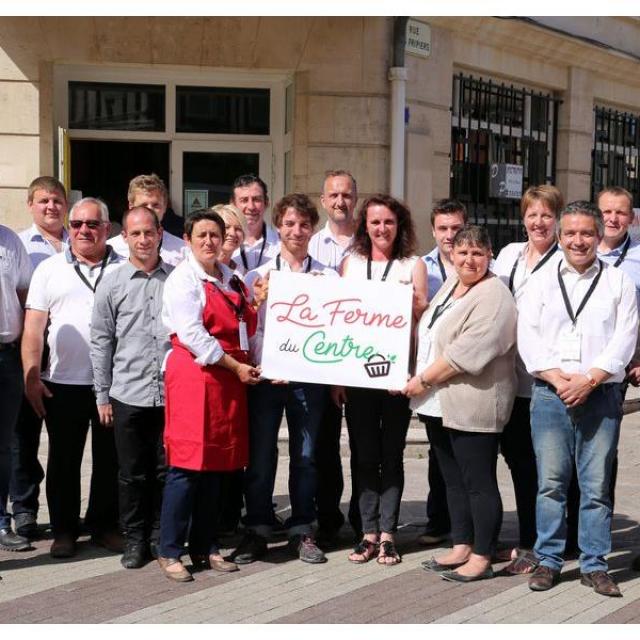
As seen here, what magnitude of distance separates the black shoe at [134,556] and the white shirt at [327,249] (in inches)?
79.7

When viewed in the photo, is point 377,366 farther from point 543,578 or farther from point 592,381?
point 543,578

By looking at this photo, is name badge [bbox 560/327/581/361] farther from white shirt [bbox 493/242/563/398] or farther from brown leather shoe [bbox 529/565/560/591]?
brown leather shoe [bbox 529/565/560/591]

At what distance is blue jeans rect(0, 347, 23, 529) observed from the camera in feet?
22.2

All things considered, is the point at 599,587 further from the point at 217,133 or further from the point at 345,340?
the point at 217,133

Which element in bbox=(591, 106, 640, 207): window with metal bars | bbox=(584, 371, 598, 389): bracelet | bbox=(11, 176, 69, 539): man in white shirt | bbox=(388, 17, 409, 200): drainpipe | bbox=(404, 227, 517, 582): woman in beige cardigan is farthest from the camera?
bbox=(591, 106, 640, 207): window with metal bars

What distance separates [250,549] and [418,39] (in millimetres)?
7649

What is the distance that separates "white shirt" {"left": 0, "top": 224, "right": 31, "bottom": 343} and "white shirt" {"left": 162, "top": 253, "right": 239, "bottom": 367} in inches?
36.5

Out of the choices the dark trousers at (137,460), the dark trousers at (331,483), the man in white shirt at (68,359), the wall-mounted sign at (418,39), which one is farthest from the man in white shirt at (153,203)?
the wall-mounted sign at (418,39)

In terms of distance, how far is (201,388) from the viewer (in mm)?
6340

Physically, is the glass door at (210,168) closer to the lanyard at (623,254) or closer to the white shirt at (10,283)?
the white shirt at (10,283)

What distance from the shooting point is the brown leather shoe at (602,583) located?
6.11 m

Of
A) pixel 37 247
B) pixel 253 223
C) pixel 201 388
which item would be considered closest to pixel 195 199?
pixel 253 223

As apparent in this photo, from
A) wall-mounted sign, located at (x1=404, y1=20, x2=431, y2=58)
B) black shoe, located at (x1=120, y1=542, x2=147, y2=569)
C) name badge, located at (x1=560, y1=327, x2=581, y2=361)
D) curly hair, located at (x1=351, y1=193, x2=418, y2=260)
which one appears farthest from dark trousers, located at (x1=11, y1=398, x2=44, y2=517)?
wall-mounted sign, located at (x1=404, y1=20, x2=431, y2=58)
